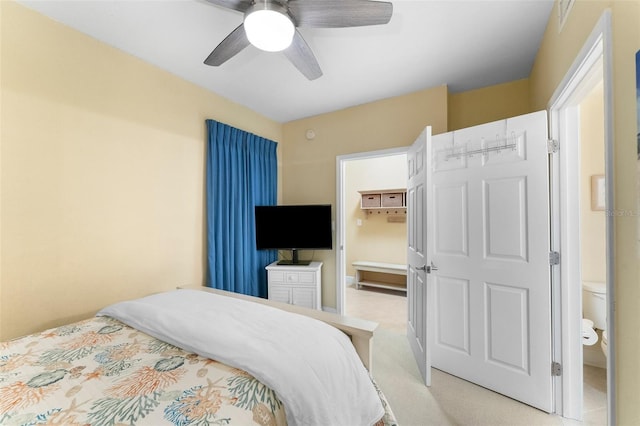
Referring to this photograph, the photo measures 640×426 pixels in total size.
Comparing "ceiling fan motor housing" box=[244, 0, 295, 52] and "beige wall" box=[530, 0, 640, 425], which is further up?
"ceiling fan motor housing" box=[244, 0, 295, 52]

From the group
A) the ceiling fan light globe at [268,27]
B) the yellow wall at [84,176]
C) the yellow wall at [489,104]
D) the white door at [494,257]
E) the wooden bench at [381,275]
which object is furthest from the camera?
the wooden bench at [381,275]

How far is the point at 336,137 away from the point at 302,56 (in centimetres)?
166

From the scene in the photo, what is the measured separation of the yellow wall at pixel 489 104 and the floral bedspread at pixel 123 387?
2.99 m

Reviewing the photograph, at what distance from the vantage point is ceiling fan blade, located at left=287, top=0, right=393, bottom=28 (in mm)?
1206

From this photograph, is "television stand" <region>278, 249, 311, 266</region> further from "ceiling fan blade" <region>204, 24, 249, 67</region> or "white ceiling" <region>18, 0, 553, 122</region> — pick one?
"ceiling fan blade" <region>204, 24, 249, 67</region>

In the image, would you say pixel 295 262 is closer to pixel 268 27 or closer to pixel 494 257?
pixel 494 257

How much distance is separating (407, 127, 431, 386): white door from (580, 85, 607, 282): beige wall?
130 centimetres

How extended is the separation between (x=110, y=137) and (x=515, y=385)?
3465 mm

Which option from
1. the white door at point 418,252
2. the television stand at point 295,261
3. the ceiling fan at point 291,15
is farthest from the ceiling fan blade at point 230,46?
the television stand at point 295,261

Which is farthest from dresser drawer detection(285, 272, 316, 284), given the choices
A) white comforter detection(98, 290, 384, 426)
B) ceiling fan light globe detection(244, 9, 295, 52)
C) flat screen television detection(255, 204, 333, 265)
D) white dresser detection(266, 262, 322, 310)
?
ceiling fan light globe detection(244, 9, 295, 52)

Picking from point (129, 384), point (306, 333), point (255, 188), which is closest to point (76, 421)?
point (129, 384)

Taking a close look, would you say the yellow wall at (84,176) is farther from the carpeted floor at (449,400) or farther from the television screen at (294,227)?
the carpeted floor at (449,400)

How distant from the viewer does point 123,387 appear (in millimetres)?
894

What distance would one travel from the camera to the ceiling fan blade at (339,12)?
121 cm
